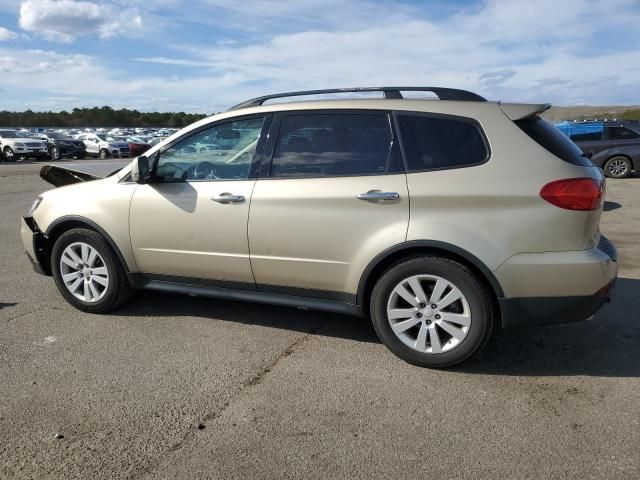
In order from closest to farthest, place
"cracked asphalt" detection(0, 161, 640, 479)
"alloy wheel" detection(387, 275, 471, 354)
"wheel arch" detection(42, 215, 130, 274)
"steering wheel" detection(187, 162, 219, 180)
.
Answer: "cracked asphalt" detection(0, 161, 640, 479) < "alloy wheel" detection(387, 275, 471, 354) < "steering wheel" detection(187, 162, 219, 180) < "wheel arch" detection(42, 215, 130, 274)

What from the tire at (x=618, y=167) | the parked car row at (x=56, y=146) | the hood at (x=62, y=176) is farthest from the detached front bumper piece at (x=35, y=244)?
the parked car row at (x=56, y=146)

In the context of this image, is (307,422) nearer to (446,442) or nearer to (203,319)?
(446,442)

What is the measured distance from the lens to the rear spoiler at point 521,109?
11.4 ft

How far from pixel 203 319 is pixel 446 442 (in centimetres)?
244

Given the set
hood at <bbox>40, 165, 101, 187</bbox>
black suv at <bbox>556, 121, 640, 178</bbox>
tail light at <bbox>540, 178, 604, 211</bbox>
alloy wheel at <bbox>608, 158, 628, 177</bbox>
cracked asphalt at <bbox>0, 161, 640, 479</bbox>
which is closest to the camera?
cracked asphalt at <bbox>0, 161, 640, 479</bbox>

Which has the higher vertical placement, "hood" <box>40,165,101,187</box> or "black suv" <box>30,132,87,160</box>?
"hood" <box>40,165,101,187</box>

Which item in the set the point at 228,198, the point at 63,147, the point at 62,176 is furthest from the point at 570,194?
the point at 63,147

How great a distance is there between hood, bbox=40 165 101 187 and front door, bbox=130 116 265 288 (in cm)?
146

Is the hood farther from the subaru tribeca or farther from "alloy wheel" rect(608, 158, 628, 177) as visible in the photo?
"alloy wheel" rect(608, 158, 628, 177)

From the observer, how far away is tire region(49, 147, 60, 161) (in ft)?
98.6

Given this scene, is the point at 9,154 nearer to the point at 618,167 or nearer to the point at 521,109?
the point at 618,167

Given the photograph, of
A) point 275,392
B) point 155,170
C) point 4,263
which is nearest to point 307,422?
point 275,392

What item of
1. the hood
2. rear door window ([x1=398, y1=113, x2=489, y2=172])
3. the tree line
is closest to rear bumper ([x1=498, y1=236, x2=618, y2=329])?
Result: rear door window ([x1=398, y1=113, x2=489, y2=172])

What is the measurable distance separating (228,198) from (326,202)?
770 millimetres
